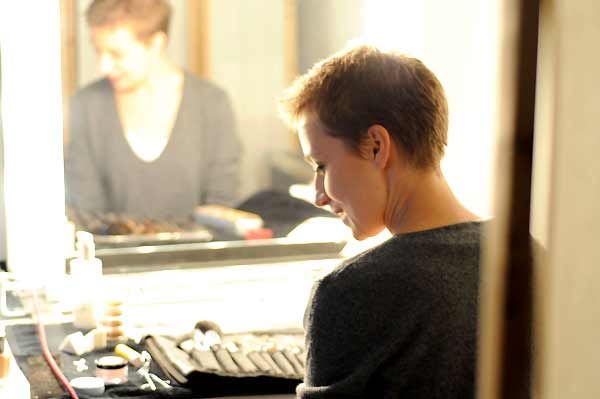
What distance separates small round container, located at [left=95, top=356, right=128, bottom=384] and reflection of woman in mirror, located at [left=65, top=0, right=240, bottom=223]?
1.55 m

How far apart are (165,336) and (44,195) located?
0.42 meters

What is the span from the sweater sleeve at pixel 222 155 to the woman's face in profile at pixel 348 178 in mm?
1947

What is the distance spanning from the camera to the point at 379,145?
1219 mm

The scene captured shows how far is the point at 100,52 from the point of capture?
11.0ft

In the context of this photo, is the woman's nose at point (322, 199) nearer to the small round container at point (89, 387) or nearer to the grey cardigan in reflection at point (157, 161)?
the small round container at point (89, 387)

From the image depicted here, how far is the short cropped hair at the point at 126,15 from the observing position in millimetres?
3172

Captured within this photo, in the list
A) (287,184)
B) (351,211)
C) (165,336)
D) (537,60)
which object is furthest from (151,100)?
(537,60)

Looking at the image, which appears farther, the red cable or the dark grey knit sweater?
the red cable

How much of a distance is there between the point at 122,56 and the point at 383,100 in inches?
Result: 89.8

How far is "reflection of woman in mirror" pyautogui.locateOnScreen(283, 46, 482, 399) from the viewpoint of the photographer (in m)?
1.14

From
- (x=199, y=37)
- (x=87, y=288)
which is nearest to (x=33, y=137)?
(x=87, y=288)

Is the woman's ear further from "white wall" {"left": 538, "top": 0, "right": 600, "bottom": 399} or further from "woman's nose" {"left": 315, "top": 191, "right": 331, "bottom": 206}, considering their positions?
"white wall" {"left": 538, "top": 0, "right": 600, "bottom": 399}

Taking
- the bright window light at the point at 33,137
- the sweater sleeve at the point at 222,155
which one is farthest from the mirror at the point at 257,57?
the bright window light at the point at 33,137

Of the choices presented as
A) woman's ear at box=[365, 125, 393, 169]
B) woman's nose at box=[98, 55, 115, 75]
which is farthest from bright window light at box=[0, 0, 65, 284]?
woman's nose at box=[98, 55, 115, 75]
